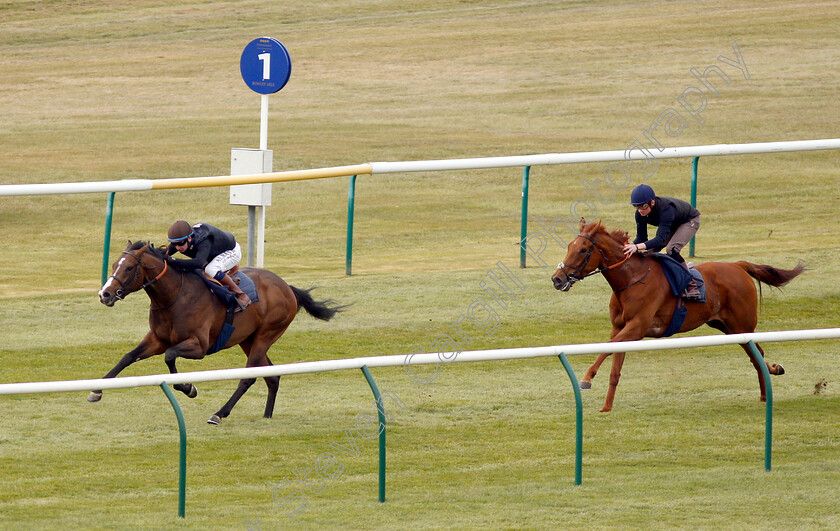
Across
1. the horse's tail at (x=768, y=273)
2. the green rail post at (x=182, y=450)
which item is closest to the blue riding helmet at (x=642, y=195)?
the horse's tail at (x=768, y=273)

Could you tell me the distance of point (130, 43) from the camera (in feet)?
89.6

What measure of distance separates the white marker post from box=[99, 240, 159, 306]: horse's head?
332cm

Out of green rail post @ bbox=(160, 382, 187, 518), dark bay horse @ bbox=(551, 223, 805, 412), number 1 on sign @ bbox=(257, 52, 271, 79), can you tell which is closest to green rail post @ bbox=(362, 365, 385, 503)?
green rail post @ bbox=(160, 382, 187, 518)

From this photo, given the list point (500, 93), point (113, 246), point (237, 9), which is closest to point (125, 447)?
point (113, 246)

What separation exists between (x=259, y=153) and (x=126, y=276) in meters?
3.60

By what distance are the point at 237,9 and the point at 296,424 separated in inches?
904

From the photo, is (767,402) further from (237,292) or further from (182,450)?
(237,292)

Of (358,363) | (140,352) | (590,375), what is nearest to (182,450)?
(358,363)

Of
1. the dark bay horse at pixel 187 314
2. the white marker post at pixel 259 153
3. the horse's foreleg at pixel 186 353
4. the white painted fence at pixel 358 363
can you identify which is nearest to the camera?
the white painted fence at pixel 358 363

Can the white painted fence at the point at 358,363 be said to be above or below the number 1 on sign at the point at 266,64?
below

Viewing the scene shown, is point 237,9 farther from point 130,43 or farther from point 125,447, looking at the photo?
point 125,447

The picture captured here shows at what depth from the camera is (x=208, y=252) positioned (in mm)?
8758

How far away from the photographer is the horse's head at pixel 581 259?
8.97 m

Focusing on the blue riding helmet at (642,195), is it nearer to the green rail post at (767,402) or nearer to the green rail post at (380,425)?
the green rail post at (767,402)
